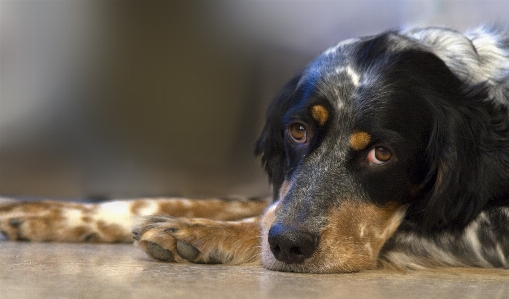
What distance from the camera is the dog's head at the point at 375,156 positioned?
2482mm

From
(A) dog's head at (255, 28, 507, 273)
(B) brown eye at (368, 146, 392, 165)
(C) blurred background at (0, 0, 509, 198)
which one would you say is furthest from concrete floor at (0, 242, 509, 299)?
(C) blurred background at (0, 0, 509, 198)

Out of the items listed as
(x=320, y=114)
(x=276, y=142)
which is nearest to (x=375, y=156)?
(x=320, y=114)

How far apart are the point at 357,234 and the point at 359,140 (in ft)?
1.02

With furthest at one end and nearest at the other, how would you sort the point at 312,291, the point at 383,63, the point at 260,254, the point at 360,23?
the point at 360,23, the point at 383,63, the point at 260,254, the point at 312,291

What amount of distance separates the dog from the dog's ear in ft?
0.51

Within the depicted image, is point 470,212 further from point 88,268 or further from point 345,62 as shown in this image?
point 88,268

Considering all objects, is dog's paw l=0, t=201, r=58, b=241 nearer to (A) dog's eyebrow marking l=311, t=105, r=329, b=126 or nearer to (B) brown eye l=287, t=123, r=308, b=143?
(B) brown eye l=287, t=123, r=308, b=143

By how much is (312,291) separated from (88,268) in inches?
28.7

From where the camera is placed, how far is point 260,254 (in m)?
2.61

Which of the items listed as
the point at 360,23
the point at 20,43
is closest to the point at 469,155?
the point at 360,23

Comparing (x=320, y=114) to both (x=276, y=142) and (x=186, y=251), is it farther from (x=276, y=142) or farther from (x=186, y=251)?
(x=186, y=251)

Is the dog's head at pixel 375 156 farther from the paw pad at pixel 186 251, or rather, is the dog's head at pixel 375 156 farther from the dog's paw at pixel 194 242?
the paw pad at pixel 186 251

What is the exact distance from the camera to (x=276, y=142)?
10.4 feet

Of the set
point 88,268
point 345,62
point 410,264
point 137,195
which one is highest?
point 345,62
